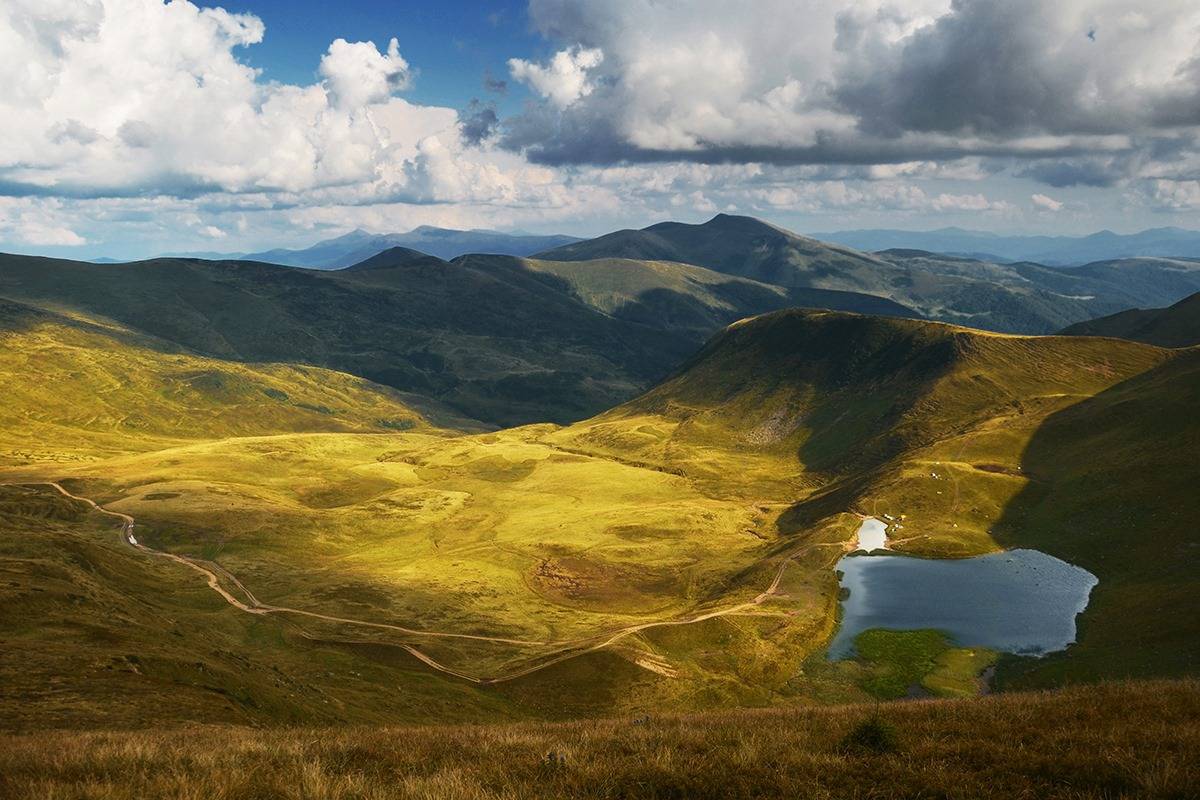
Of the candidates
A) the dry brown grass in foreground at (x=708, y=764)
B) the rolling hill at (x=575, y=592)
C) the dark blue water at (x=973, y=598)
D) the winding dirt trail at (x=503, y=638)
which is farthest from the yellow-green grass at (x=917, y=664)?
the dry brown grass in foreground at (x=708, y=764)

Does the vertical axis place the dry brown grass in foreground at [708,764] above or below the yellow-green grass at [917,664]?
above

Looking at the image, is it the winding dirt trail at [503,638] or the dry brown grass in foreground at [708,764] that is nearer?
the dry brown grass in foreground at [708,764]

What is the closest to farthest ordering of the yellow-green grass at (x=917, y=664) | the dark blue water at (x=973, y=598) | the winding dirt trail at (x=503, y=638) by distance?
the yellow-green grass at (x=917, y=664), the winding dirt trail at (x=503, y=638), the dark blue water at (x=973, y=598)

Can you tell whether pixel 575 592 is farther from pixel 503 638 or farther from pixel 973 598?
pixel 973 598

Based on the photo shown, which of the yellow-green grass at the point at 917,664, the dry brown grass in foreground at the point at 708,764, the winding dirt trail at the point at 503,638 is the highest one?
the dry brown grass in foreground at the point at 708,764

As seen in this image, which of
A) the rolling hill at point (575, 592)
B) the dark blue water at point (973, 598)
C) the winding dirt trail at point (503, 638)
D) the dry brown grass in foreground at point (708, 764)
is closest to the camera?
the dry brown grass in foreground at point (708, 764)

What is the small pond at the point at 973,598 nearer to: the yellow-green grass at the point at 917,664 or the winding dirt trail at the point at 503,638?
the yellow-green grass at the point at 917,664

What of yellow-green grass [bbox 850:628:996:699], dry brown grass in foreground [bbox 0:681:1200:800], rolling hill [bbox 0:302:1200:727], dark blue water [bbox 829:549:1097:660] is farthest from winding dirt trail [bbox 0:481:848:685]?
dry brown grass in foreground [bbox 0:681:1200:800]

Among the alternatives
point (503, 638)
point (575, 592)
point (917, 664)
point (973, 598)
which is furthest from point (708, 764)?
point (575, 592)
